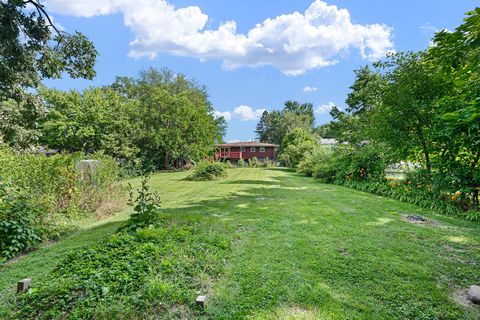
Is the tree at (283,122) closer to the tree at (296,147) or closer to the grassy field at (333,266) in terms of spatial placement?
the tree at (296,147)

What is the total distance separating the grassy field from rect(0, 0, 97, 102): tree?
384cm

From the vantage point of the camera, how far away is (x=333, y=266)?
332cm

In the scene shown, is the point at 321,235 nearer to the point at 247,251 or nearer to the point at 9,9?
the point at 247,251

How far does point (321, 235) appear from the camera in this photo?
4.50m

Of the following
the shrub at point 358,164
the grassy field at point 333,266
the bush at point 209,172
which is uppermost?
the shrub at point 358,164

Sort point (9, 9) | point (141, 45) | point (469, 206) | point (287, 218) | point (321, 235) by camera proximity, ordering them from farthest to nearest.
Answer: point (141, 45)
point (469, 206)
point (287, 218)
point (9, 9)
point (321, 235)

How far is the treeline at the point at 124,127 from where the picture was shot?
17.5 m

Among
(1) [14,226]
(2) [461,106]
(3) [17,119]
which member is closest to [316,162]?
(2) [461,106]

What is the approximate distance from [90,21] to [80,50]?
5.11 ft

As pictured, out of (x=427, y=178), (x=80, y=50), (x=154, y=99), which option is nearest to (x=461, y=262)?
(x=427, y=178)

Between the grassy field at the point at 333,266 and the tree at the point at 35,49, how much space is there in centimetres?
384

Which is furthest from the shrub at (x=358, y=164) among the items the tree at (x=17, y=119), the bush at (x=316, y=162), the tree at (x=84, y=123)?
the tree at (x=84, y=123)

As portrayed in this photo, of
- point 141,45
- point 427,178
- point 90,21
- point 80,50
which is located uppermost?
point 141,45

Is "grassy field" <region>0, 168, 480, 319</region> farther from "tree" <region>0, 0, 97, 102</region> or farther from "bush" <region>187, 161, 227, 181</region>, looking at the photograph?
"bush" <region>187, 161, 227, 181</region>
